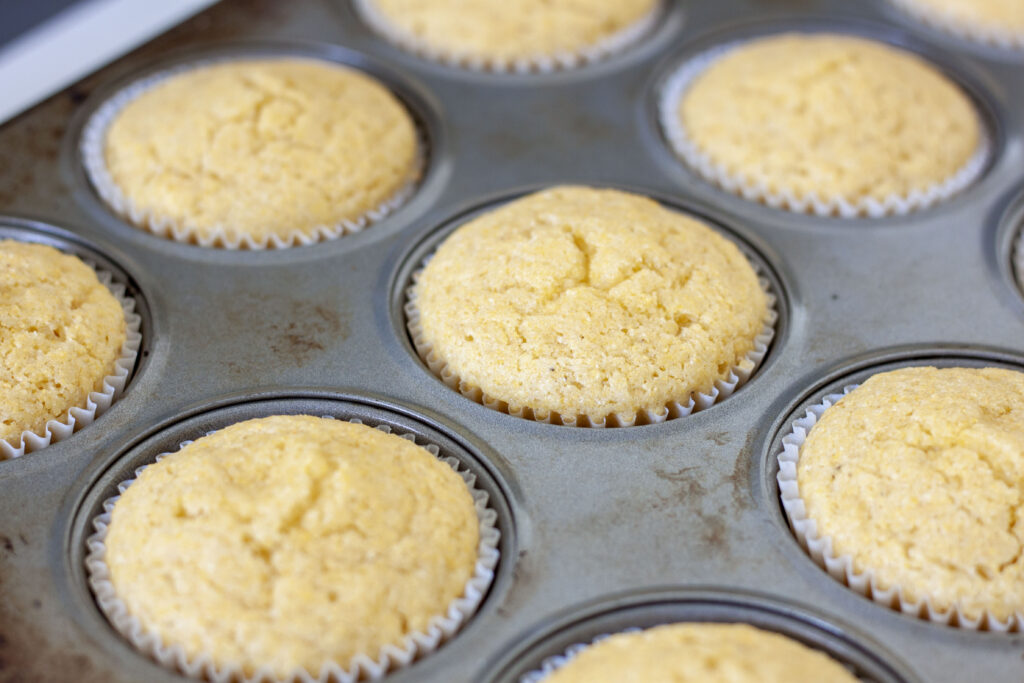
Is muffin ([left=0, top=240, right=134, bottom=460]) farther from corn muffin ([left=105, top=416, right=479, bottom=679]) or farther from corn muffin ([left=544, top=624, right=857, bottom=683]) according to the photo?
corn muffin ([left=544, top=624, right=857, bottom=683])

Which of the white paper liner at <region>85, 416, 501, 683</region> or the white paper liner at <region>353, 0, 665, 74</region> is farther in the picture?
the white paper liner at <region>353, 0, 665, 74</region>

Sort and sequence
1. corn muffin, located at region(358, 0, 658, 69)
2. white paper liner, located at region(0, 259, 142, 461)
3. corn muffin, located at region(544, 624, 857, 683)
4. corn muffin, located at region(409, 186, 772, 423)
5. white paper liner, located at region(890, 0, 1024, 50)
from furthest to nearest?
white paper liner, located at region(890, 0, 1024, 50)
corn muffin, located at region(358, 0, 658, 69)
corn muffin, located at region(409, 186, 772, 423)
white paper liner, located at region(0, 259, 142, 461)
corn muffin, located at region(544, 624, 857, 683)

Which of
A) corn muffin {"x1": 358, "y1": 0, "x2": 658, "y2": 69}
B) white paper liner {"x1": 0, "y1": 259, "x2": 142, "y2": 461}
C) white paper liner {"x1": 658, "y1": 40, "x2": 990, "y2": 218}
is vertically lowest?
white paper liner {"x1": 0, "y1": 259, "x2": 142, "y2": 461}

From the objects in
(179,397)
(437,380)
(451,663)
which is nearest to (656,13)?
(437,380)

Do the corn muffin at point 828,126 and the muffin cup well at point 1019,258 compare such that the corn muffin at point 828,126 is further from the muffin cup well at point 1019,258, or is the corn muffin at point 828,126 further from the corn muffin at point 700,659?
the corn muffin at point 700,659

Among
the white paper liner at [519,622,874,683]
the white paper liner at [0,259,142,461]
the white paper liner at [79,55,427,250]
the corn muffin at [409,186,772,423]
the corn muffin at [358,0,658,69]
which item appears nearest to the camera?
the white paper liner at [519,622,874,683]

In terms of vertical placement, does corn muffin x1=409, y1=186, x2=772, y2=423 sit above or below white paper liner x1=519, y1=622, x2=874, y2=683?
above

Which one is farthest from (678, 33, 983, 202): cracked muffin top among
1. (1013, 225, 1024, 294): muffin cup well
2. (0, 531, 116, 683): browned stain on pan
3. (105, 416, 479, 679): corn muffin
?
(0, 531, 116, 683): browned stain on pan
